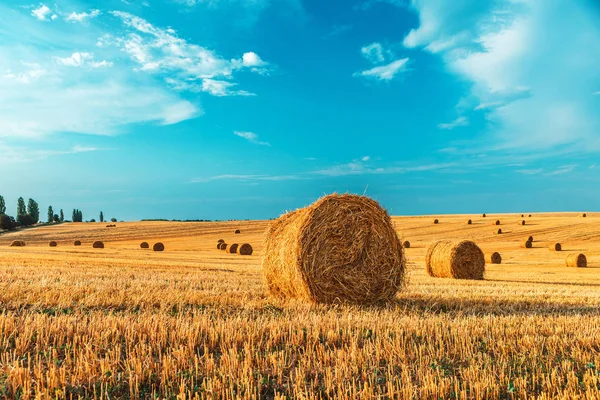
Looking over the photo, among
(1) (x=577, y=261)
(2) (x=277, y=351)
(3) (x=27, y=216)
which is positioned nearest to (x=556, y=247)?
(1) (x=577, y=261)

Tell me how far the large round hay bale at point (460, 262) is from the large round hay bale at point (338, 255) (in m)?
11.2

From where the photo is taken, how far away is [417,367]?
4.75 m

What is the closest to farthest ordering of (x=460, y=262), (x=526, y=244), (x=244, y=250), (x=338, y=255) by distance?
(x=338, y=255) < (x=460, y=262) < (x=244, y=250) < (x=526, y=244)

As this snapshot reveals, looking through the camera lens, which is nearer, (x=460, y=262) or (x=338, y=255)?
(x=338, y=255)

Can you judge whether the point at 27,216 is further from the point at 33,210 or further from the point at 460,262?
the point at 460,262

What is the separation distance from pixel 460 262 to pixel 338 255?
1258 cm

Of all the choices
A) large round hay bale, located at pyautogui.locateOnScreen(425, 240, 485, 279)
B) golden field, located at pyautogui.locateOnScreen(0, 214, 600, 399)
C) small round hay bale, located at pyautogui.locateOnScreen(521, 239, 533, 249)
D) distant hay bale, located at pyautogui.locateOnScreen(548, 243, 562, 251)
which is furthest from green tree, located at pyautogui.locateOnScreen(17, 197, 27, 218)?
golden field, located at pyautogui.locateOnScreen(0, 214, 600, 399)

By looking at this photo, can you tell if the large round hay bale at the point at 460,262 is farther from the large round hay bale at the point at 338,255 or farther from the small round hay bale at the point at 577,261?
the large round hay bale at the point at 338,255

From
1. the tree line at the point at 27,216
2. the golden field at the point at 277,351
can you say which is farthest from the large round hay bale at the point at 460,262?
the tree line at the point at 27,216

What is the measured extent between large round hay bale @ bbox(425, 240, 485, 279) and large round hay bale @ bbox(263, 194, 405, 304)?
11.2 m

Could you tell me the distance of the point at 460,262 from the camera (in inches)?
825

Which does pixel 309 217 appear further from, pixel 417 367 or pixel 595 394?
pixel 595 394

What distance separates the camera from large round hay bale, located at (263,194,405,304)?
32.4ft

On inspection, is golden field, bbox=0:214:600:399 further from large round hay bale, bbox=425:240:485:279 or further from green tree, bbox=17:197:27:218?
green tree, bbox=17:197:27:218
